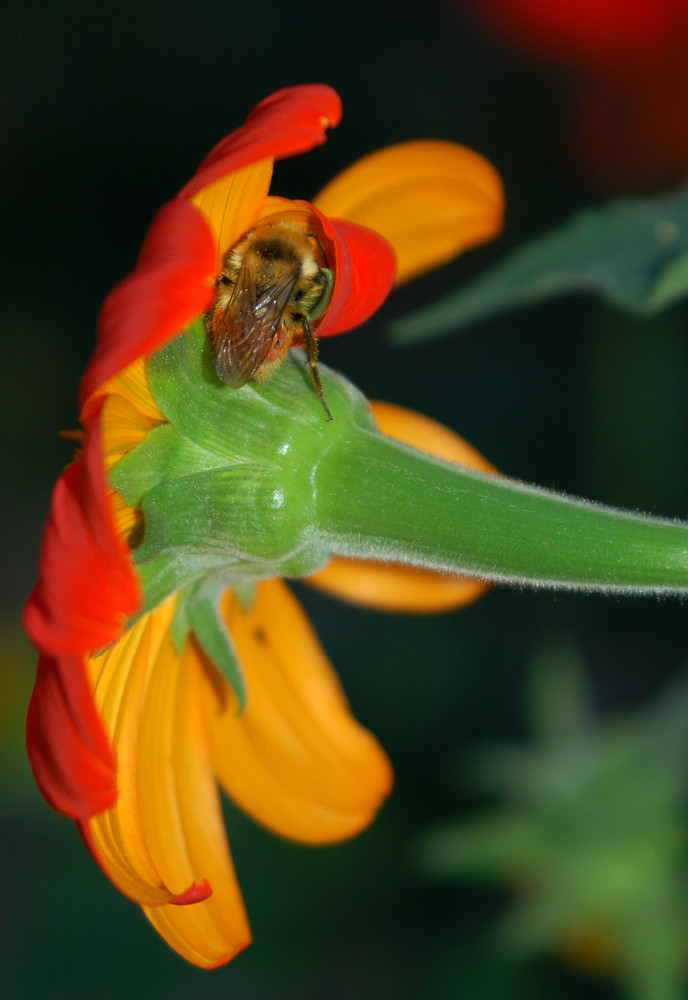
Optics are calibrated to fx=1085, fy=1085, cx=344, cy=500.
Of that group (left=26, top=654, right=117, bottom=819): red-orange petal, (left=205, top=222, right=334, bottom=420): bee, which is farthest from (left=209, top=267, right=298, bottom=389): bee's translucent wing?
(left=26, top=654, right=117, bottom=819): red-orange petal

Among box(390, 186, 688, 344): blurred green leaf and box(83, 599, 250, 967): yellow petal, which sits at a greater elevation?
box(390, 186, 688, 344): blurred green leaf

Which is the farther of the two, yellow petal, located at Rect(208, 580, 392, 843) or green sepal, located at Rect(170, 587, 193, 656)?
yellow petal, located at Rect(208, 580, 392, 843)

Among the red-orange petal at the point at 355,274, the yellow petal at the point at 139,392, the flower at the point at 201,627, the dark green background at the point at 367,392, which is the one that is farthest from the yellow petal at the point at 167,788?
the dark green background at the point at 367,392

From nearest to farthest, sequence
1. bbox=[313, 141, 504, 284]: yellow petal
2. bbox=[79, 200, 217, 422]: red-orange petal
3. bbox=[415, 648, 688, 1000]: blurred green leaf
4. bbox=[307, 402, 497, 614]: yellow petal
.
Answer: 1. bbox=[79, 200, 217, 422]: red-orange petal
2. bbox=[313, 141, 504, 284]: yellow petal
3. bbox=[307, 402, 497, 614]: yellow petal
4. bbox=[415, 648, 688, 1000]: blurred green leaf

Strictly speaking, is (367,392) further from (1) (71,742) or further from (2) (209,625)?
(1) (71,742)

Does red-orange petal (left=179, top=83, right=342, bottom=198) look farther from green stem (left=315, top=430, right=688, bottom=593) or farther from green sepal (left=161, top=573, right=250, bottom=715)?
green sepal (left=161, top=573, right=250, bottom=715)

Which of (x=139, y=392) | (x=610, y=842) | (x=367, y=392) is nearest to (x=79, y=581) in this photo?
(x=139, y=392)

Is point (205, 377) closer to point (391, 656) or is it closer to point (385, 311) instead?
point (391, 656)
